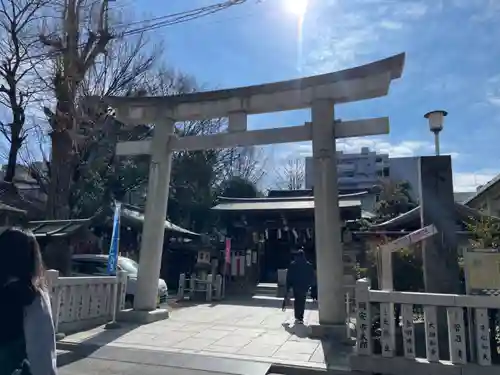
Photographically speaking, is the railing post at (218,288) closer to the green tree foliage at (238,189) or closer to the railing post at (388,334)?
the railing post at (388,334)

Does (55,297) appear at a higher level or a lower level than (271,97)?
lower

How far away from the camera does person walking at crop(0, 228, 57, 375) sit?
6.63 feet

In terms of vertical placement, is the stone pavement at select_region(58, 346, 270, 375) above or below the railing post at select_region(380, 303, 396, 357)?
below

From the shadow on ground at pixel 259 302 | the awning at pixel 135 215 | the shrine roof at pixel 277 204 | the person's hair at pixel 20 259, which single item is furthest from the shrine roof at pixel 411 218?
the person's hair at pixel 20 259

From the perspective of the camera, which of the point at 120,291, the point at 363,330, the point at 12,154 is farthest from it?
the point at 12,154

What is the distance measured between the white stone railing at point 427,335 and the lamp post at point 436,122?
3039mm

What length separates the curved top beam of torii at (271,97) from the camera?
8.22 meters

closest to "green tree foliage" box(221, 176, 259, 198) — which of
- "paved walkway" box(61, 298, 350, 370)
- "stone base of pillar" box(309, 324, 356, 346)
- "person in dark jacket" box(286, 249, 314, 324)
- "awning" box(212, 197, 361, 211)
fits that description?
"awning" box(212, 197, 361, 211)

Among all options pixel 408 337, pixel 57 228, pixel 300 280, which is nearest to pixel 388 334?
pixel 408 337

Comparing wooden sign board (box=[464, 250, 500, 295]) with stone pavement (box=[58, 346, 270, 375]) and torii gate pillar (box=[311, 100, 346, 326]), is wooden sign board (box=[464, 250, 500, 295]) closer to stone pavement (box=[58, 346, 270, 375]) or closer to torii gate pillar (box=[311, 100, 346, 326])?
torii gate pillar (box=[311, 100, 346, 326])

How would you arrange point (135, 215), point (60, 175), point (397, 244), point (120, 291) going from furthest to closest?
point (135, 215) < point (60, 175) < point (120, 291) < point (397, 244)

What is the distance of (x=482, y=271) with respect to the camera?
5.55 meters

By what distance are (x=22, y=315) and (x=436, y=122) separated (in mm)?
7299

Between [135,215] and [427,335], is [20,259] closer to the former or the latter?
[427,335]
